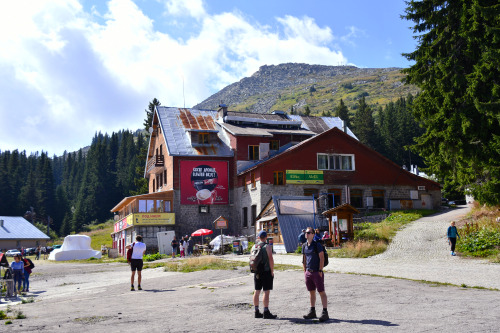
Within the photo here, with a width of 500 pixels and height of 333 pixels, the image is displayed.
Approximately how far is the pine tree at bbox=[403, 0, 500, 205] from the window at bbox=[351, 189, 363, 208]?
621 inches

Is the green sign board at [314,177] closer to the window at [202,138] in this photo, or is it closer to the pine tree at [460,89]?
the window at [202,138]

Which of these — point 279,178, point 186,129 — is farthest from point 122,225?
point 279,178

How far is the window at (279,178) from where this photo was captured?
41.5 metres

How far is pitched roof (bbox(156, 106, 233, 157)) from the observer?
46.4m

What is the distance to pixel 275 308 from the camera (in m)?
10.6

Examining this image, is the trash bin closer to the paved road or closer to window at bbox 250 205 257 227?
window at bbox 250 205 257 227

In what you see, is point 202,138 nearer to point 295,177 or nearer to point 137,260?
point 295,177

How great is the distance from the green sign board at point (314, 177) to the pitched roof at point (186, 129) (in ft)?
Answer: 27.3

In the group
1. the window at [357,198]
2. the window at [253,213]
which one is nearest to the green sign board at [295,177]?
the window at [253,213]

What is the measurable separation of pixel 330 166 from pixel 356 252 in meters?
20.2

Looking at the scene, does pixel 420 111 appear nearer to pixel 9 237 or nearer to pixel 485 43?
pixel 485 43

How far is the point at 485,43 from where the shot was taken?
23406 millimetres

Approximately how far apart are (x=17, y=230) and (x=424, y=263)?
252ft

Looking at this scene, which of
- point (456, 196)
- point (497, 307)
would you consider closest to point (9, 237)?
point (456, 196)
